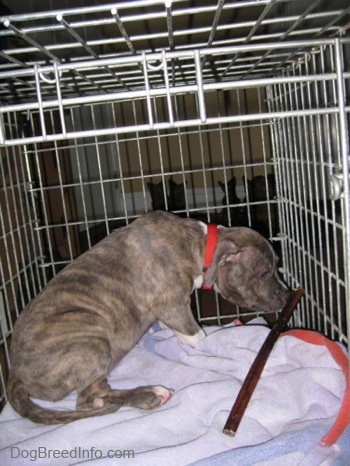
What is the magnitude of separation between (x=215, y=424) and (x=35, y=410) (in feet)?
2.13

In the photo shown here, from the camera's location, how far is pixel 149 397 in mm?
1658

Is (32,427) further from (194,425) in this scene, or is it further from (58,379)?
(194,425)

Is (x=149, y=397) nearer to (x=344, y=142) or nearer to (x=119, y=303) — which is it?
(x=119, y=303)

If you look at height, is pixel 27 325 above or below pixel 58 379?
above

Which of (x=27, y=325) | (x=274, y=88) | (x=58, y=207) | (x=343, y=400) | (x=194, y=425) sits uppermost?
(x=274, y=88)

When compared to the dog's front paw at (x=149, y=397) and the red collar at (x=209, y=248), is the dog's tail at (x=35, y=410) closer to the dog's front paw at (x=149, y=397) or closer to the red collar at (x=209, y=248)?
the dog's front paw at (x=149, y=397)

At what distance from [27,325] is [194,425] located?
0.75 metres

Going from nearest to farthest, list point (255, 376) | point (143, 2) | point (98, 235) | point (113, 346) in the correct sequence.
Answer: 1. point (143, 2)
2. point (255, 376)
3. point (113, 346)
4. point (98, 235)

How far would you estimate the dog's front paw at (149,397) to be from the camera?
1.65 meters

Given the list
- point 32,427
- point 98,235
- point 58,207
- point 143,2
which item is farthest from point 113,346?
point 98,235

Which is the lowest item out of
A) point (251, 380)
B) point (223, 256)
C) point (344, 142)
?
point (251, 380)

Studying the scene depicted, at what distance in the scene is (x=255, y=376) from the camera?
1.51 meters

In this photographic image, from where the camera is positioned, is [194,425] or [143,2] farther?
[194,425]

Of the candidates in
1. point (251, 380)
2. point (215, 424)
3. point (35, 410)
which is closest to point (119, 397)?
point (35, 410)
